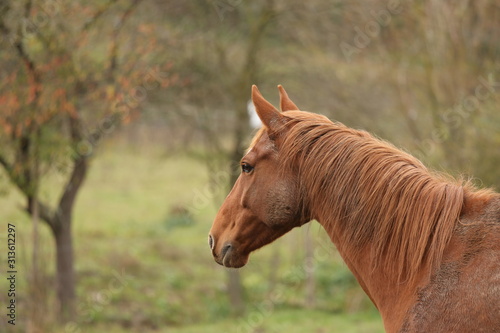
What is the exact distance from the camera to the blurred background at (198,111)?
7.52 meters

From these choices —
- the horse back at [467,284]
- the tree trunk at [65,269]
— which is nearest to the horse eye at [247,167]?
the horse back at [467,284]

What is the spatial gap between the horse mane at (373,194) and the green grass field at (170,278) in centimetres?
466

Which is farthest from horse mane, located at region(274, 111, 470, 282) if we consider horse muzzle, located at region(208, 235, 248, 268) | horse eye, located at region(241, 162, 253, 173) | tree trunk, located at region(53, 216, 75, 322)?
tree trunk, located at region(53, 216, 75, 322)

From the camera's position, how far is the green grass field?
9.58m

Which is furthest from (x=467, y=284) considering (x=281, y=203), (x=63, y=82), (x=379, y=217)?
(x=63, y=82)

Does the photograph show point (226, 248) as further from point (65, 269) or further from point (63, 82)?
point (65, 269)

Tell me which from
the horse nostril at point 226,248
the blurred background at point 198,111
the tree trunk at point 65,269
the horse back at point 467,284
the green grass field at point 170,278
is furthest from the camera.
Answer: the green grass field at point 170,278

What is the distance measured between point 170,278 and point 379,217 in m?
9.20

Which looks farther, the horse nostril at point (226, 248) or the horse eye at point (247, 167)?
the horse nostril at point (226, 248)

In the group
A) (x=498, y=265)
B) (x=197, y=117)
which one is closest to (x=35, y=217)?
(x=197, y=117)

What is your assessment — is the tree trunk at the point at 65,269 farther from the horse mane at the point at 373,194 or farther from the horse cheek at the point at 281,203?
the horse mane at the point at 373,194

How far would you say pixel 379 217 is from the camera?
113 inches

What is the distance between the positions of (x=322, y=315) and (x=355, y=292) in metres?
1.14

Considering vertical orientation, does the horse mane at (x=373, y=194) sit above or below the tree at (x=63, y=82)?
above
